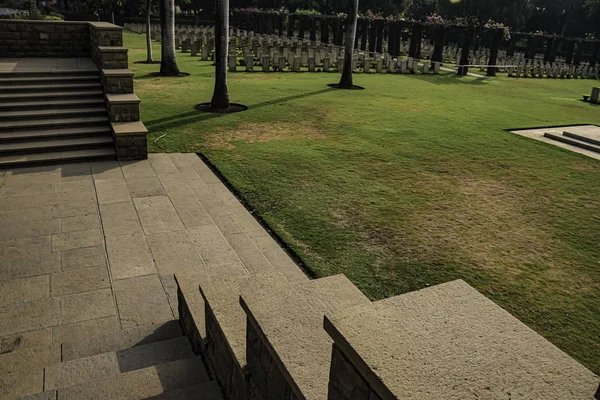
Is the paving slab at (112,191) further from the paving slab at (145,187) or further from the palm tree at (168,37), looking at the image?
the palm tree at (168,37)

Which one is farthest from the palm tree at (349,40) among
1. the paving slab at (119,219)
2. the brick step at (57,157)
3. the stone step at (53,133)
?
the paving slab at (119,219)

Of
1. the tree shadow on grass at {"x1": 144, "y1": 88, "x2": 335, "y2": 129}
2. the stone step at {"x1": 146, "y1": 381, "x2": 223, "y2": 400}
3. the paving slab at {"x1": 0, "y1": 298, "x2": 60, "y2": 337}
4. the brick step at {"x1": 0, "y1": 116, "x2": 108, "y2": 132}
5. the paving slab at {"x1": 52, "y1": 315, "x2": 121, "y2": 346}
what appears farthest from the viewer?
the tree shadow on grass at {"x1": 144, "y1": 88, "x2": 335, "y2": 129}

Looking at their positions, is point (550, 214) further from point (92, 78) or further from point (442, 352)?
point (92, 78)

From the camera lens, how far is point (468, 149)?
12133mm

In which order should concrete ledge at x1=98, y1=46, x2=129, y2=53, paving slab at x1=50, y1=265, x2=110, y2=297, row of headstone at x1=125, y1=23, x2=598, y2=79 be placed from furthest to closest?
row of headstone at x1=125, y1=23, x2=598, y2=79
concrete ledge at x1=98, y1=46, x2=129, y2=53
paving slab at x1=50, y1=265, x2=110, y2=297

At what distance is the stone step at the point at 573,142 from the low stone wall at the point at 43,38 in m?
14.1

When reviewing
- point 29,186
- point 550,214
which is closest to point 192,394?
point 29,186

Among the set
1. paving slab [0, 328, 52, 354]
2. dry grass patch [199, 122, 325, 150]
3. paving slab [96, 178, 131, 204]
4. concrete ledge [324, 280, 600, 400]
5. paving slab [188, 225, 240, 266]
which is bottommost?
paving slab [0, 328, 52, 354]

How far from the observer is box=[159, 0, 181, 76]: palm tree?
58.5 feet

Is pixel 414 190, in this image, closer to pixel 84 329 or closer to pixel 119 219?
pixel 119 219

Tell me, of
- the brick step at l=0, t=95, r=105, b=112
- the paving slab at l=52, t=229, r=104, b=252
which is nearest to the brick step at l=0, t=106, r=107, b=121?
the brick step at l=0, t=95, r=105, b=112

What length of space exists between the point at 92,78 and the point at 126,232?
6.52 metres

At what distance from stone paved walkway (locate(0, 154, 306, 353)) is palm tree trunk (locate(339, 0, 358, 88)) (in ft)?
42.2

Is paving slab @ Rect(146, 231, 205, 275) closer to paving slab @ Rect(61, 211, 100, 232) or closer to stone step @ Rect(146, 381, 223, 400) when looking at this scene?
paving slab @ Rect(61, 211, 100, 232)
